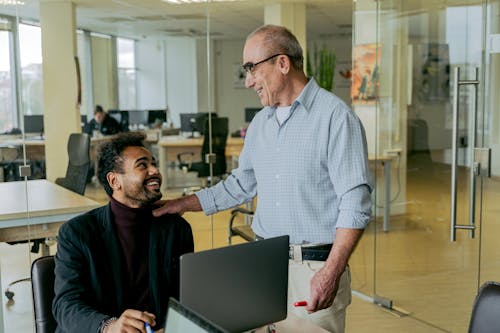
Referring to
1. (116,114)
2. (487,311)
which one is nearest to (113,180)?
(487,311)

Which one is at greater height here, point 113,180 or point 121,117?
point 121,117

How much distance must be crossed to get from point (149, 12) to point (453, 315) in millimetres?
3248

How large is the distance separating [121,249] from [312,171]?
74 cm

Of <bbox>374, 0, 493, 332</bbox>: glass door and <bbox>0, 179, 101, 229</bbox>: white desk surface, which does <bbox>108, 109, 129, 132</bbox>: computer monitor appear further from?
<bbox>374, 0, 493, 332</bbox>: glass door

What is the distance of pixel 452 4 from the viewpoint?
430 cm

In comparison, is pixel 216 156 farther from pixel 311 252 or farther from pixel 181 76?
pixel 311 252

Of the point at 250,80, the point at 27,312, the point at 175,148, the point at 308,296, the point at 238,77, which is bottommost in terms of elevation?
the point at 27,312

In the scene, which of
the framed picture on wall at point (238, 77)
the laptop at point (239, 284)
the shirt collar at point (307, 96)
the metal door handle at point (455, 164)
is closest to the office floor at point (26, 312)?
the metal door handle at point (455, 164)

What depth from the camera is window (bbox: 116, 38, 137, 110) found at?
4969 millimetres

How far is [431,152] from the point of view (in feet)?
15.1

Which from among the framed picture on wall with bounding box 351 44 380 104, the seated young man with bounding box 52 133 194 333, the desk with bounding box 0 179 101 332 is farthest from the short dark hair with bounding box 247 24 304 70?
the framed picture on wall with bounding box 351 44 380 104

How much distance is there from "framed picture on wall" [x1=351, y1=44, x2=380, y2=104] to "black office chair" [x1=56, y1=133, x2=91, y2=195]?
248 cm

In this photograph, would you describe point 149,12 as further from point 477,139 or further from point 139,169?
point 139,169

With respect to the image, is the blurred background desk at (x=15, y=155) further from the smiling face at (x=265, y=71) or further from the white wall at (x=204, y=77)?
the smiling face at (x=265, y=71)
